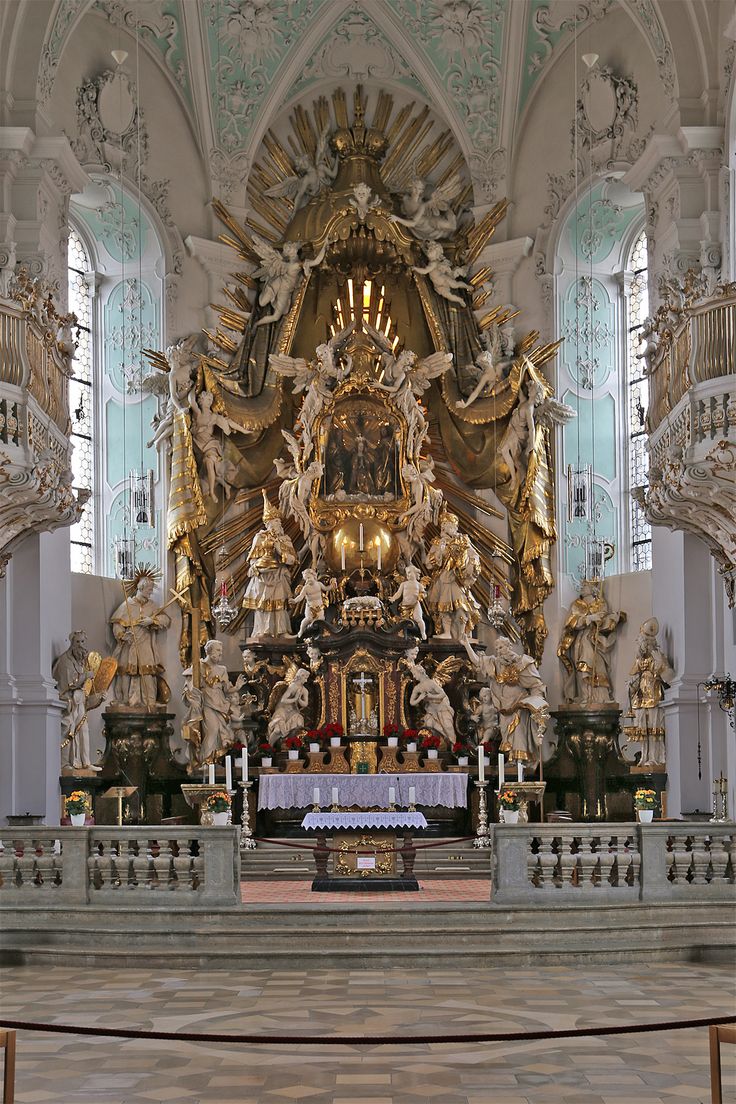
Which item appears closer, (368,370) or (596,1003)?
(596,1003)

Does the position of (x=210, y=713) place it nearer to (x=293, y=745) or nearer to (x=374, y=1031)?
(x=293, y=745)

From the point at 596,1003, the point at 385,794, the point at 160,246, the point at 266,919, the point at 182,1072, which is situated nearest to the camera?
the point at 182,1072

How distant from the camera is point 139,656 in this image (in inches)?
862

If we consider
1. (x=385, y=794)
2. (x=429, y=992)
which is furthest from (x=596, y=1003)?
(x=385, y=794)

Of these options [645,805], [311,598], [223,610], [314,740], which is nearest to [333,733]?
[314,740]

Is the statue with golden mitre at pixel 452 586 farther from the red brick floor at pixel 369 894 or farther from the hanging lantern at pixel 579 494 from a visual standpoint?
the red brick floor at pixel 369 894

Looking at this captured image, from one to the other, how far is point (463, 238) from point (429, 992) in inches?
602

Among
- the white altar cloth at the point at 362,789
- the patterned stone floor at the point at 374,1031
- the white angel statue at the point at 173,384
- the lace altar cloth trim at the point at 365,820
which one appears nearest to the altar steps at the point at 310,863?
the white altar cloth at the point at 362,789

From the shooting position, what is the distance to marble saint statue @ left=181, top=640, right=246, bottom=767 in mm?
20547

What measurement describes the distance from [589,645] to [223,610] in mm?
5175

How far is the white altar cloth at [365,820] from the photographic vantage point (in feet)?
53.0

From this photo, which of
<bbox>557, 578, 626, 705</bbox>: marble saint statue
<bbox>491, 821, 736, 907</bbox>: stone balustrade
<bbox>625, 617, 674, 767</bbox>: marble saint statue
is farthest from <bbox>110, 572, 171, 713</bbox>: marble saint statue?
<bbox>491, 821, 736, 907</bbox>: stone balustrade

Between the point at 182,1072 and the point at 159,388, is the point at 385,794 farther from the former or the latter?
the point at 182,1072

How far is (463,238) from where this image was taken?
24078 millimetres
